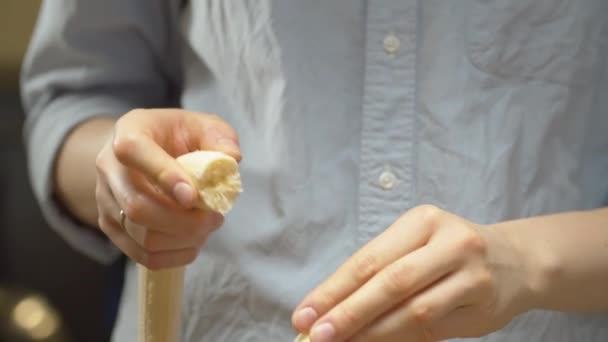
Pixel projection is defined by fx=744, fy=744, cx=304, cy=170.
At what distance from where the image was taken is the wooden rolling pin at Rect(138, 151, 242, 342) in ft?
1.24

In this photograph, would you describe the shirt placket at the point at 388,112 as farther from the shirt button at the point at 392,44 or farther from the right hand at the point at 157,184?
the right hand at the point at 157,184

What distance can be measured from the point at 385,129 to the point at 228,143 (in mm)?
129

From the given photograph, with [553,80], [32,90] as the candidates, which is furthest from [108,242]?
[553,80]

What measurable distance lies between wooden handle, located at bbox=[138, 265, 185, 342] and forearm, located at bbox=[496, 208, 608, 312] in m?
0.19

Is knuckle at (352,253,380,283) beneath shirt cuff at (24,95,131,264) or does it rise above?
above

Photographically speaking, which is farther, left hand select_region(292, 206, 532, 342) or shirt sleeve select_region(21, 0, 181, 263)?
shirt sleeve select_region(21, 0, 181, 263)

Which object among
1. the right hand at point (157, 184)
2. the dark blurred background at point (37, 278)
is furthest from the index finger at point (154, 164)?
the dark blurred background at point (37, 278)

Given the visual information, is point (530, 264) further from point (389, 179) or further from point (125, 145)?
point (125, 145)

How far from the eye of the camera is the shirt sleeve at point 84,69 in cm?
57

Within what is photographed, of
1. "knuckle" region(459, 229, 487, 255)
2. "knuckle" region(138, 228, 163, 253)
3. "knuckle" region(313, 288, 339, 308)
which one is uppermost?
"knuckle" region(459, 229, 487, 255)

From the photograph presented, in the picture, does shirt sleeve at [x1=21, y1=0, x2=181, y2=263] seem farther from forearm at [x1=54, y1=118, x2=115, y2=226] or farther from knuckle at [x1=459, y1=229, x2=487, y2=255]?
knuckle at [x1=459, y1=229, x2=487, y2=255]

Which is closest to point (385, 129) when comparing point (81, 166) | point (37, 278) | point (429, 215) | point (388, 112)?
point (388, 112)

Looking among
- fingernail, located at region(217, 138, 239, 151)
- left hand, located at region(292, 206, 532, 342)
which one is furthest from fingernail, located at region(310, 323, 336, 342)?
fingernail, located at region(217, 138, 239, 151)

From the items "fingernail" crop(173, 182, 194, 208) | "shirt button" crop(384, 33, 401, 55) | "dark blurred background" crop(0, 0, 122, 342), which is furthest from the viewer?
"dark blurred background" crop(0, 0, 122, 342)
